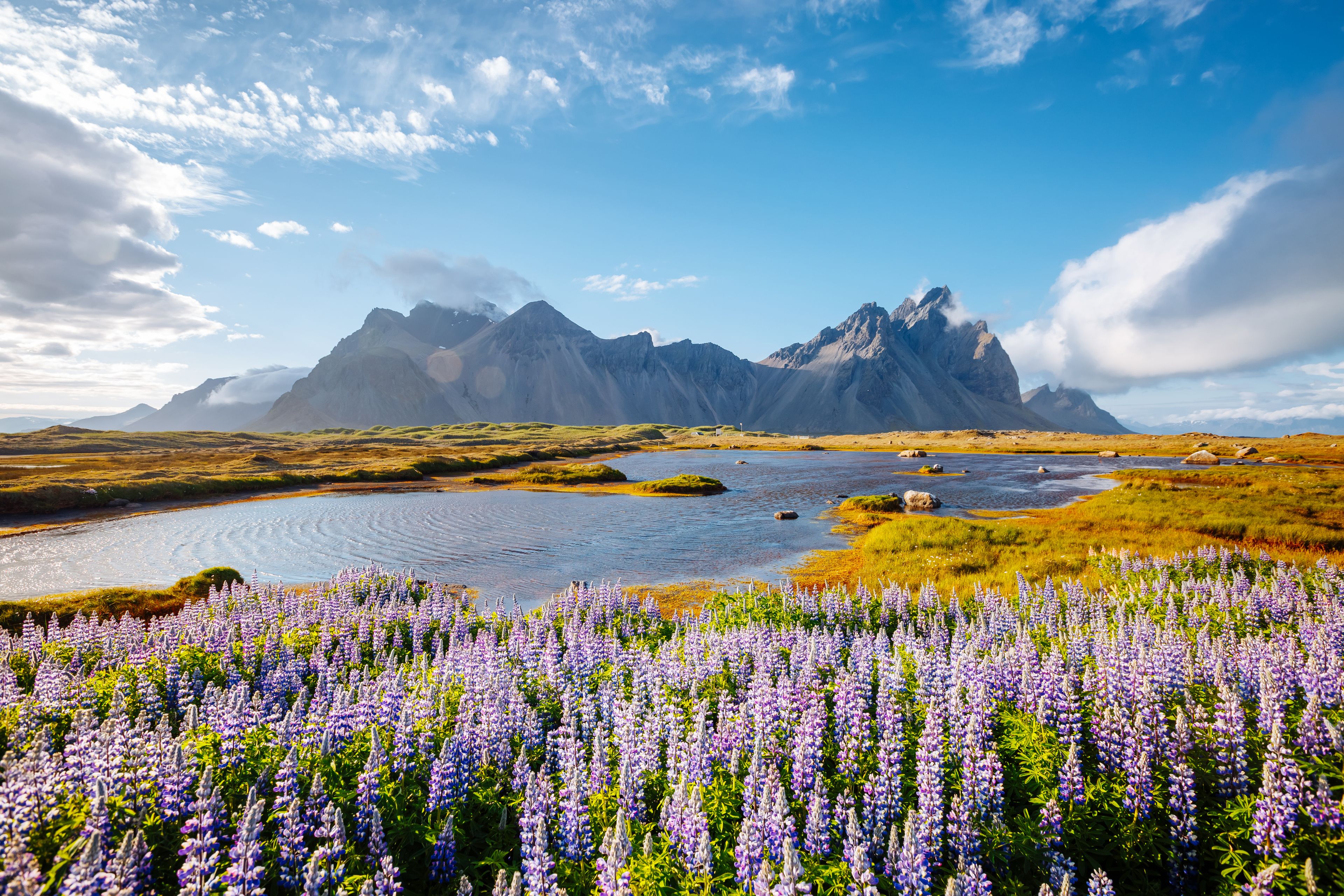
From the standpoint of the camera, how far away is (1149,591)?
60.8ft

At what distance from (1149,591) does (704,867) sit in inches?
785

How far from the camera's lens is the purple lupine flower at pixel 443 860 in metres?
6.20

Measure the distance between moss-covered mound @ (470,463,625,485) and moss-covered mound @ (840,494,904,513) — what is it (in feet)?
113

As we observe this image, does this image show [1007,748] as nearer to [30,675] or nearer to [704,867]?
[704,867]

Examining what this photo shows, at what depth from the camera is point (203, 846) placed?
207 inches

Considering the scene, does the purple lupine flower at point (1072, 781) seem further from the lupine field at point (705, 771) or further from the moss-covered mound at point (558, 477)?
the moss-covered mound at point (558, 477)

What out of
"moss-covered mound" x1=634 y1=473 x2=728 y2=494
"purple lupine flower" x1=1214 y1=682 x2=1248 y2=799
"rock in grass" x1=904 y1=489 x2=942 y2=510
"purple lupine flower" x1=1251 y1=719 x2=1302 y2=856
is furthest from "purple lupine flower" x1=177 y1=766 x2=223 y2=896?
"moss-covered mound" x1=634 y1=473 x2=728 y2=494

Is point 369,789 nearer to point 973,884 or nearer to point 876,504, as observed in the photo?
point 973,884

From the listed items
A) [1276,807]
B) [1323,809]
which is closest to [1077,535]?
[1323,809]

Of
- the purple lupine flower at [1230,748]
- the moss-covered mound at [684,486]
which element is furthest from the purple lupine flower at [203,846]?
the moss-covered mound at [684,486]

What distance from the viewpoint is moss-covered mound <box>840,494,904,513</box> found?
4981 centimetres

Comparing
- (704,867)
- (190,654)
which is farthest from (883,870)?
(190,654)

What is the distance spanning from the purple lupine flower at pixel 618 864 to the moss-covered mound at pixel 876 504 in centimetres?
4665

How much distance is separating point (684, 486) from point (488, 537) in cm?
2893
